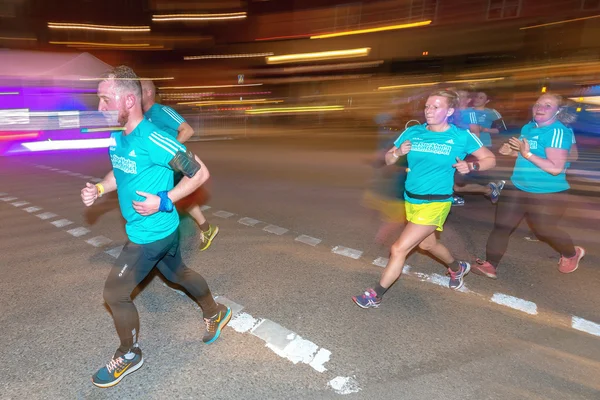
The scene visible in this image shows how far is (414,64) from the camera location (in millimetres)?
41906

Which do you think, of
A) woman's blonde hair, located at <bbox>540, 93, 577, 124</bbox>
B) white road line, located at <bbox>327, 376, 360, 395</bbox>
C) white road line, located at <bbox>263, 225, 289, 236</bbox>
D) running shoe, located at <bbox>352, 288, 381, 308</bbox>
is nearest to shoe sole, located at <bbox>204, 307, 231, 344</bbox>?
white road line, located at <bbox>327, 376, 360, 395</bbox>

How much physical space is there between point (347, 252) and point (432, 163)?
2050mm

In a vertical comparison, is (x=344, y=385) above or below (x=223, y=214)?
above

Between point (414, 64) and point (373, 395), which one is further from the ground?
point (414, 64)

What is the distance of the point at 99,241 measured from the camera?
522 centimetres

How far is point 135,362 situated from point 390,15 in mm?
26204

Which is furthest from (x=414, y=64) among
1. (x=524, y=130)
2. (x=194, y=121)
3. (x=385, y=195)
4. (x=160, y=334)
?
(x=160, y=334)

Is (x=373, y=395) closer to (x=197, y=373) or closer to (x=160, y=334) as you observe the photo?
(x=197, y=373)

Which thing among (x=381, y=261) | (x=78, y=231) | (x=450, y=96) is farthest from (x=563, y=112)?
(x=78, y=231)

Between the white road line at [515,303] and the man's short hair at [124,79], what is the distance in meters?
3.62

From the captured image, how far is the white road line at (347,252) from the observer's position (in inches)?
187

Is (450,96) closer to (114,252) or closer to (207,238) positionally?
(207,238)

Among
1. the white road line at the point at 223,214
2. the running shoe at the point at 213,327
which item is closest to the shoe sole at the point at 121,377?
the running shoe at the point at 213,327

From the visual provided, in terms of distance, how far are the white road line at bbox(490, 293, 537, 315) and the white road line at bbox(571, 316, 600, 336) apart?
0.30 m
